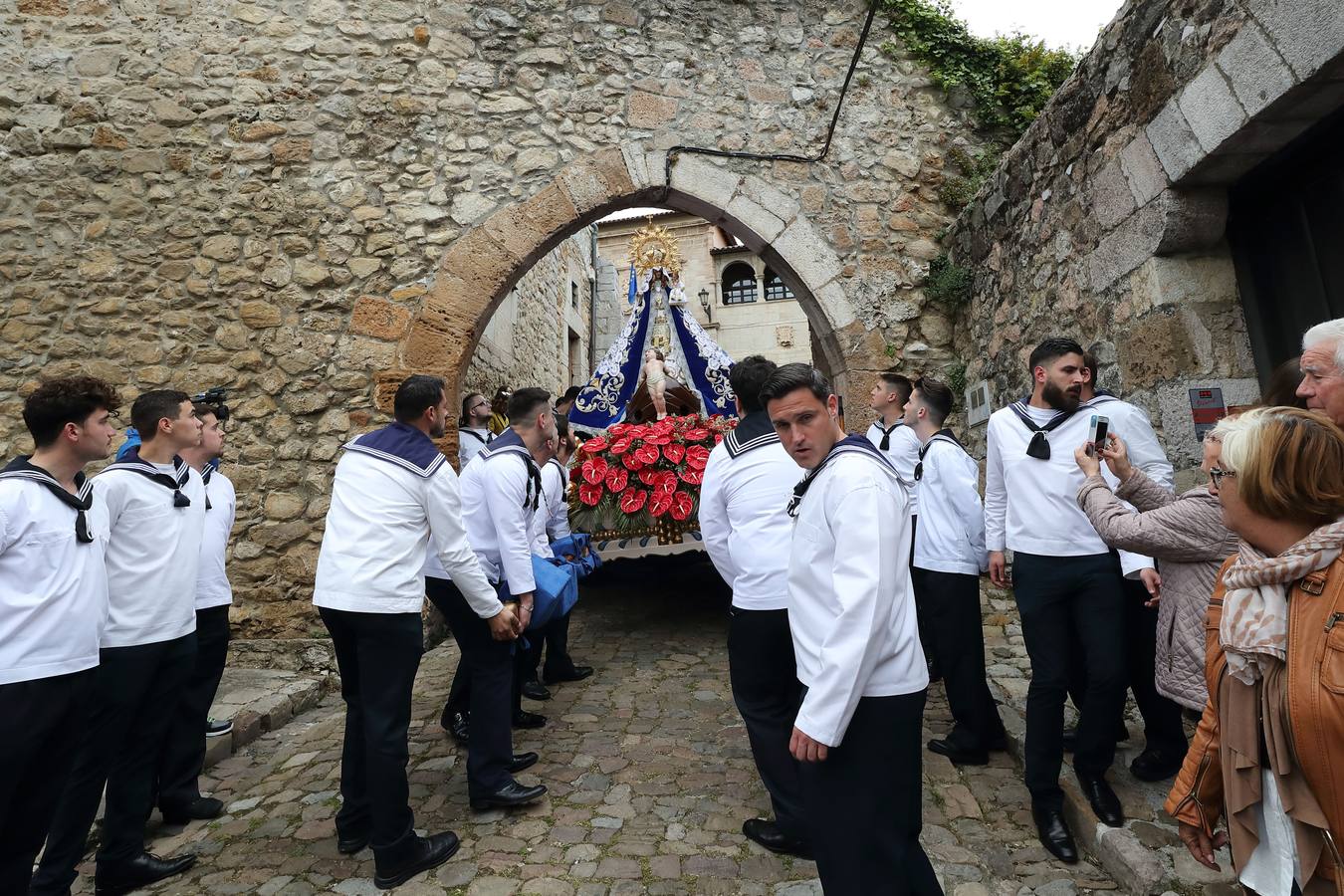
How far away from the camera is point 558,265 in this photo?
13203mm

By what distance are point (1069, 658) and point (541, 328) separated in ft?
34.1

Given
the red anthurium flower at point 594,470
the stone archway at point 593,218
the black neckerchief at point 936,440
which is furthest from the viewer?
the stone archway at point 593,218

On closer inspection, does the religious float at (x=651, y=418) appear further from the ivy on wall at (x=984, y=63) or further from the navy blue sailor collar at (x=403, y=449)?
the ivy on wall at (x=984, y=63)

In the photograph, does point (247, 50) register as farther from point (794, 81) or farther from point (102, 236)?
point (794, 81)

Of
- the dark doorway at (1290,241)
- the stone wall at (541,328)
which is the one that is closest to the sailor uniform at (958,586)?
the dark doorway at (1290,241)

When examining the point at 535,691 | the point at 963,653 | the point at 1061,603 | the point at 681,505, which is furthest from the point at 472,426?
the point at 1061,603

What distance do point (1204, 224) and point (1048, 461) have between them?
1.54 m

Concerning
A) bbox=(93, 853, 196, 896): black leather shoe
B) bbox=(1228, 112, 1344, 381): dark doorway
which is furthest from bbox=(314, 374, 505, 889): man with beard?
bbox=(1228, 112, 1344, 381): dark doorway

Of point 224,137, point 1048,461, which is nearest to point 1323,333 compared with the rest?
point 1048,461

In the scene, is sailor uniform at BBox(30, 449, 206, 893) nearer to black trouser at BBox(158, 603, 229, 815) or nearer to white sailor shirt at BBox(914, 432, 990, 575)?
black trouser at BBox(158, 603, 229, 815)

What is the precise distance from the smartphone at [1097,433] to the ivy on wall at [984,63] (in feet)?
16.4

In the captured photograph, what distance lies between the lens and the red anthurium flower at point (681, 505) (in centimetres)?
529

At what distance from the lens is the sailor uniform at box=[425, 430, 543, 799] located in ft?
10.0

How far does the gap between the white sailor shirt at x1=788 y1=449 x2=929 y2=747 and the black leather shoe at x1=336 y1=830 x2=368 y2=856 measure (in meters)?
2.08
